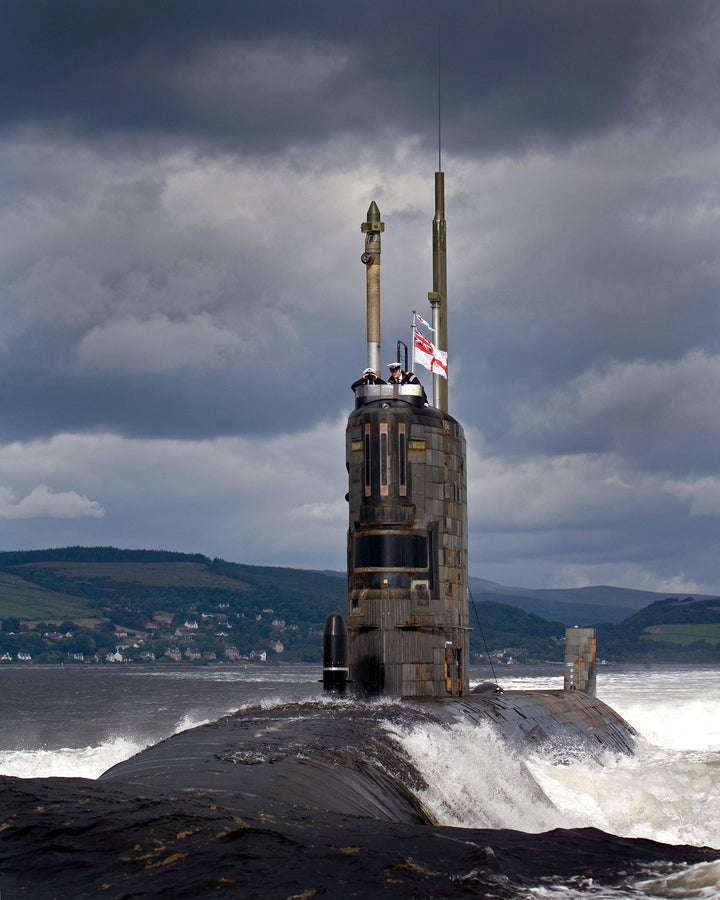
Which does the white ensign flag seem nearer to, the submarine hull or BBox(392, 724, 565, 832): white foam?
the submarine hull

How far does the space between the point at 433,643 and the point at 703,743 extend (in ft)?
70.3

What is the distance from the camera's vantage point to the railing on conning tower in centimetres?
2964

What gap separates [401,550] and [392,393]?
3.76m

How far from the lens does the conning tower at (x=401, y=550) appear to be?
28.6 metres

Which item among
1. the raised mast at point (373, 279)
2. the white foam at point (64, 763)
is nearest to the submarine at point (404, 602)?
the raised mast at point (373, 279)

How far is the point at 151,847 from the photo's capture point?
11.3 metres

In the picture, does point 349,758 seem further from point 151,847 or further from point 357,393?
point 357,393

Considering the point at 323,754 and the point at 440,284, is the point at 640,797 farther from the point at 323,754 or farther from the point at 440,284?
the point at 440,284

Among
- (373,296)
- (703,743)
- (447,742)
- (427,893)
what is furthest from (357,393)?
(703,743)

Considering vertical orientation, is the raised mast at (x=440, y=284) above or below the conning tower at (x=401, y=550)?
above

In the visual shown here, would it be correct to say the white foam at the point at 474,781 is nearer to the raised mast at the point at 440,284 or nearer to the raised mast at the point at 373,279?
the raised mast at the point at 373,279

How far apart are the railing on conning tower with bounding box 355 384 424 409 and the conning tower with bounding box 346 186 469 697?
0.9 inches

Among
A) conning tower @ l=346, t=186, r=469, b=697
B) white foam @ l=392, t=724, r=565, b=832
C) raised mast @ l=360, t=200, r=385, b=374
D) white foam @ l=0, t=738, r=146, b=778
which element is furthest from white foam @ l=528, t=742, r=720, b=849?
white foam @ l=0, t=738, r=146, b=778

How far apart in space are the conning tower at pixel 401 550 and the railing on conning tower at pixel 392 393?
24 millimetres
